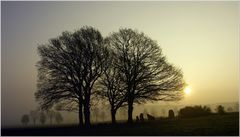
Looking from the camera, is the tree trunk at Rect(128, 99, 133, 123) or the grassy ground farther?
the tree trunk at Rect(128, 99, 133, 123)

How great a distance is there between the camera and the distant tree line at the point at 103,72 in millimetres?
22672

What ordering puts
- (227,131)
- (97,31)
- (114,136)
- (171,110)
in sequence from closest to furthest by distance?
1. (227,131)
2. (114,136)
3. (97,31)
4. (171,110)

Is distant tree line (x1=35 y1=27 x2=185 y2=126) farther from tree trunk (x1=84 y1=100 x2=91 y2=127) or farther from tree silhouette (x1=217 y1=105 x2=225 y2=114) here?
tree silhouette (x1=217 y1=105 x2=225 y2=114)

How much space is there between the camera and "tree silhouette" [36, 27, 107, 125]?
22734 millimetres

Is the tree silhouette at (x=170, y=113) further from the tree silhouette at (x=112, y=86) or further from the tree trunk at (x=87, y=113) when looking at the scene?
the tree trunk at (x=87, y=113)

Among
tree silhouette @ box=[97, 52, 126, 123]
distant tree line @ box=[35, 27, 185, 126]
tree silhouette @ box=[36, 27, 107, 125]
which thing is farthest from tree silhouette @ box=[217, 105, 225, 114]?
tree silhouette @ box=[36, 27, 107, 125]

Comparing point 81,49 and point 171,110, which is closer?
point 81,49

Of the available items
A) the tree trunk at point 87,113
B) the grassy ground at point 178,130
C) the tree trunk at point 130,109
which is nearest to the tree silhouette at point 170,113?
the tree trunk at point 130,109

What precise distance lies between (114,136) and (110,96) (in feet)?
17.8

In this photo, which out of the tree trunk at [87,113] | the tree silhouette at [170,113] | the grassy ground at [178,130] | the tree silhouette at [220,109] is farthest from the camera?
the tree silhouette at [170,113]

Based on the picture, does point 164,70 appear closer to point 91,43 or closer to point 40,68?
point 91,43

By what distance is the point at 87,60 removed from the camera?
22969 millimetres

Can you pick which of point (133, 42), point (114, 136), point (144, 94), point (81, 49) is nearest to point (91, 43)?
point (81, 49)

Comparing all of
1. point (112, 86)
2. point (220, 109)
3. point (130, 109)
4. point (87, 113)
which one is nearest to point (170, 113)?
point (220, 109)
